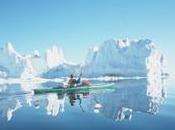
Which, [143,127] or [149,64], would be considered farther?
[149,64]

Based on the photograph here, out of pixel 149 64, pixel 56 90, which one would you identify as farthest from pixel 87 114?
pixel 149 64

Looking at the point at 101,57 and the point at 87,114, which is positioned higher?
the point at 101,57

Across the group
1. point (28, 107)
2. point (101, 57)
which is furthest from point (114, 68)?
point (28, 107)

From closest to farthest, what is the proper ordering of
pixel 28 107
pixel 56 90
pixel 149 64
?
pixel 28 107 → pixel 56 90 → pixel 149 64

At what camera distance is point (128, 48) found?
155875 millimetres

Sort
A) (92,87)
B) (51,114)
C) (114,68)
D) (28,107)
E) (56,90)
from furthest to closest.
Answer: (114,68) < (92,87) < (56,90) < (28,107) < (51,114)

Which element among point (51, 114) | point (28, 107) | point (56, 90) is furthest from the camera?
point (56, 90)

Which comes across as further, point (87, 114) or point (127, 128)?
point (87, 114)

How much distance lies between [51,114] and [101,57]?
138m

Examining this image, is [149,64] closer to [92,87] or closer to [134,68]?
[134,68]

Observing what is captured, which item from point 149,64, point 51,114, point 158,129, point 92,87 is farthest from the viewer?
point 149,64

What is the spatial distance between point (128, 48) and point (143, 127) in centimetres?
14171

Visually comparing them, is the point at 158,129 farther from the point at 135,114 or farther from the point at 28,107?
the point at 28,107

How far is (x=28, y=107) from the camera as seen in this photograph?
23766 mm
